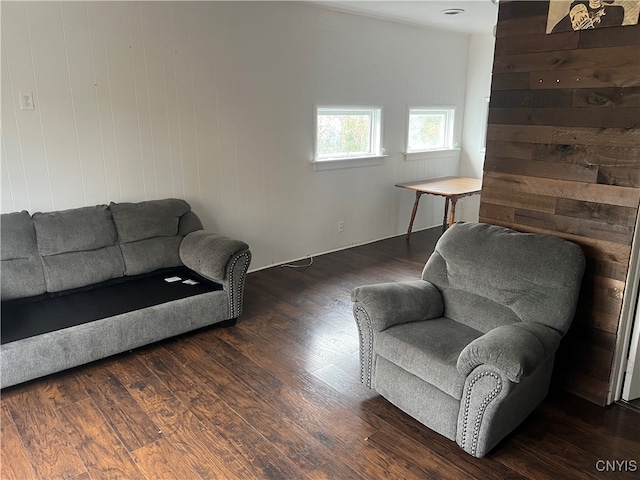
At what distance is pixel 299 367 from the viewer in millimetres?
2748

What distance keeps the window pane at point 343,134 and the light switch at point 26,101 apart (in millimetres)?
2499

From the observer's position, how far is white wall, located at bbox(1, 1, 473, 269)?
118 inches

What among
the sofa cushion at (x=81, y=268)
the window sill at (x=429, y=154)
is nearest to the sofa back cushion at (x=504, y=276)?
the sofa cushion at (x=81, y=268)

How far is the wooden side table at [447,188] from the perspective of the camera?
16.0 ft

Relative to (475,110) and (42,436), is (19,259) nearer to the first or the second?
(42,436)

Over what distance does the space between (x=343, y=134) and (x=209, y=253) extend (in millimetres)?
2337

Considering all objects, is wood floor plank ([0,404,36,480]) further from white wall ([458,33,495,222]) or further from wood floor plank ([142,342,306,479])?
white wall ([458,33,495,222])

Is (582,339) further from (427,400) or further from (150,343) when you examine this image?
(150,343)

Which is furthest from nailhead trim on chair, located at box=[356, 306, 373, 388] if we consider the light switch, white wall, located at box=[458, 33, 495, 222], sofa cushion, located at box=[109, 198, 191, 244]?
white wall, located at box=[458, 33, 495, 222]

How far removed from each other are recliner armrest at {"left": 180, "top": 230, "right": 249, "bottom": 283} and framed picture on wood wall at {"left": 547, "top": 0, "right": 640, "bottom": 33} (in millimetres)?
2228

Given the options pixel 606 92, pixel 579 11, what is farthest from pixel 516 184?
pixel 579 11

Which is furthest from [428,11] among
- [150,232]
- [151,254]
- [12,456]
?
[12,456]

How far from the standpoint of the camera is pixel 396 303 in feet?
7.63

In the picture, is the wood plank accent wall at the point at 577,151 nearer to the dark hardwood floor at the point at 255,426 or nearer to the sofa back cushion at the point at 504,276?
the sofa back cushion at the point at 504,276
